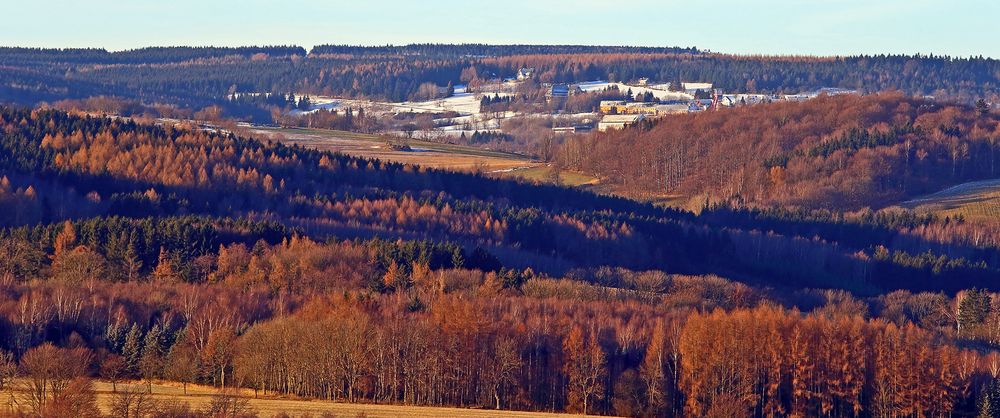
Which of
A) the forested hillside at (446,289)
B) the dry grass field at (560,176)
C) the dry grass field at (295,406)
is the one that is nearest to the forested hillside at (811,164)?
the dry grass field at (560,176)

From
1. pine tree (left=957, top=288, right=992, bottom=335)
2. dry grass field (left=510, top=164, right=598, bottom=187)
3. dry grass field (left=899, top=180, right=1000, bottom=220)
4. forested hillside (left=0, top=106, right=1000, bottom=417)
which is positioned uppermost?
forested hillside (left=0, top=106, right=1000, bottom=417)

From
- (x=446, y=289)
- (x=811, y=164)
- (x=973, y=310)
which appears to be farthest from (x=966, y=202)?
(x=446, y=289)

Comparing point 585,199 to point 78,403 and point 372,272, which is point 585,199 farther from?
point 78,403

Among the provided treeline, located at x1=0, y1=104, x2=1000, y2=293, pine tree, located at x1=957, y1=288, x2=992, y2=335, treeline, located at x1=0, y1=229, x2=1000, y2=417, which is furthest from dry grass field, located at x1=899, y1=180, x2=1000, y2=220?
treeline, located at x1=0, y1=229, x2=1000, y2=417

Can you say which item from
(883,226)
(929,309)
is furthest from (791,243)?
(929,309)

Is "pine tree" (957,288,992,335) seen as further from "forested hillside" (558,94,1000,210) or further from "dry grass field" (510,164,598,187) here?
"dry grass field" (510,164,598,187)

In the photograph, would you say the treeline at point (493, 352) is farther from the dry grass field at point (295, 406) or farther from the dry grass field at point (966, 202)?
the dry grass field at point (966, 202)

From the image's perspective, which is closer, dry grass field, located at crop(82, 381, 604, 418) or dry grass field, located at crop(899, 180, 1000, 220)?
dry grass field, located at crop(82, 381, 604, 418)
